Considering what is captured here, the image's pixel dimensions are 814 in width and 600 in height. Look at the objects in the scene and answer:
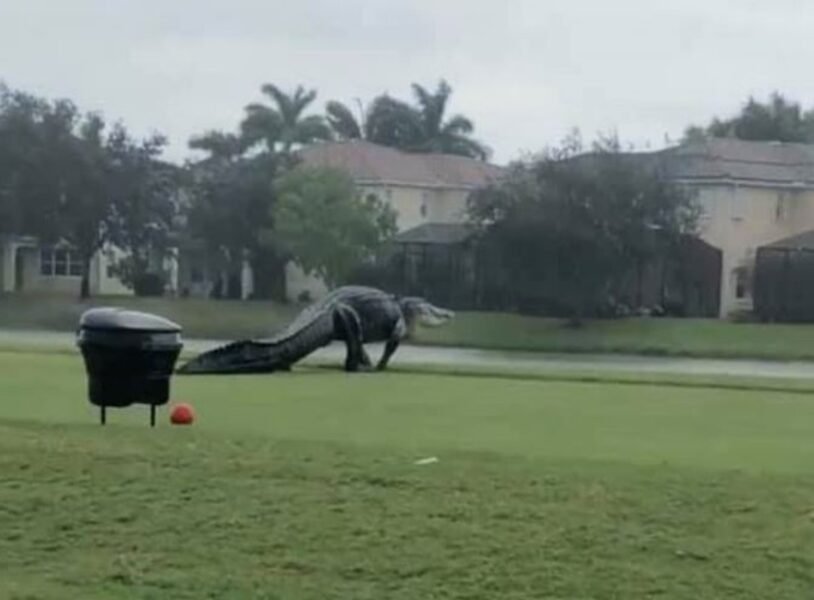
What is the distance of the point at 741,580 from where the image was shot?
277 inches

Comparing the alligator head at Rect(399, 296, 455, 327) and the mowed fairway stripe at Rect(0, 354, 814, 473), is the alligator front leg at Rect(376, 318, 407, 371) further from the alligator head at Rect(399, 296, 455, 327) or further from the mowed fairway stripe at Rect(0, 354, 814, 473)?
the mowed fairway stripe at Rect(0, 354, 814, 473)

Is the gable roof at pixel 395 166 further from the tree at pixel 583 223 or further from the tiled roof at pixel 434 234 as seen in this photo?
the tree at pixel 583 223

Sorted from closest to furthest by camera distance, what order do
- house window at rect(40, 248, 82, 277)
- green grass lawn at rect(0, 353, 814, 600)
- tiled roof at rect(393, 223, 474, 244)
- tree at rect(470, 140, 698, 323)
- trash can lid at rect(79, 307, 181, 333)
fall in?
green grass lawn at rect(0, 353, 814, 600) < trash can lid at rect(79, 307, 181, 333) < tree at rect(470, 140, 698, 323) < tiled roof at rect(393, 223, 474, 244) < house window at rect(40, 248, 82, 277)

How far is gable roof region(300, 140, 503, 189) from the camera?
69500 millimetres

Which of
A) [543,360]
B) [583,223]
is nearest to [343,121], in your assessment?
[583,223]

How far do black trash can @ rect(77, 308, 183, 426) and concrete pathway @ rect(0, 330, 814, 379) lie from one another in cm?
1769

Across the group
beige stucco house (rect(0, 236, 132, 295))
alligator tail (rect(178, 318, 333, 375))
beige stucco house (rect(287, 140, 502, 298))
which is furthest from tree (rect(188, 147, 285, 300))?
alligator tail (rect(178, 318, 333, 375))

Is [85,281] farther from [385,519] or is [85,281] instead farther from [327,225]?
[385,519]

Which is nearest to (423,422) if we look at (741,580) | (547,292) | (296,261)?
(741,580)

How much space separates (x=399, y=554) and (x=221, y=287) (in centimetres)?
5976

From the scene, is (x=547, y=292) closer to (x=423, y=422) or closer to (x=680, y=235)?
(x=680, y=235)

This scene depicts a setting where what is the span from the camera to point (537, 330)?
166 feet

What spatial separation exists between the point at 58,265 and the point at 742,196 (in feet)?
90.3

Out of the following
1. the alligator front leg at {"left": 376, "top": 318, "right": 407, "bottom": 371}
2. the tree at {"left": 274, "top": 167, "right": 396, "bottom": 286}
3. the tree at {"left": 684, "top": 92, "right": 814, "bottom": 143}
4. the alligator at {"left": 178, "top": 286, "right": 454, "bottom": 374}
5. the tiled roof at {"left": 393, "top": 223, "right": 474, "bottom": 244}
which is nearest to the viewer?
the alligator at {"left": 178, "top": 286, "right": 454, "bottom": 374}
